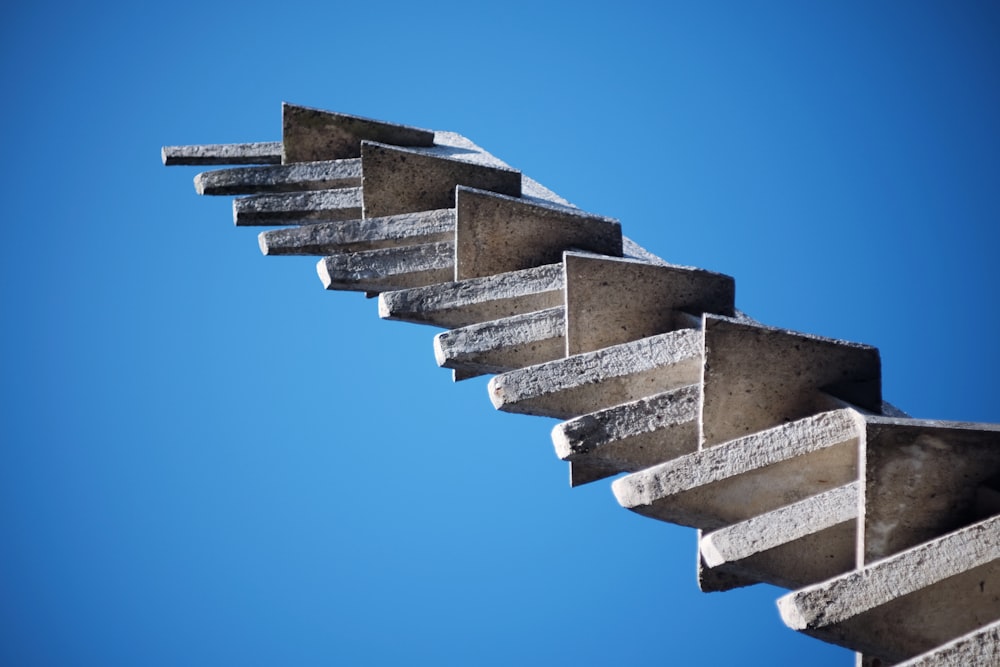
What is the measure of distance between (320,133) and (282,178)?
0.43 ft

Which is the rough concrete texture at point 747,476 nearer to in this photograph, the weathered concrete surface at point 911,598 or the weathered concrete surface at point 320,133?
the weathered concrete surface at point 911,598

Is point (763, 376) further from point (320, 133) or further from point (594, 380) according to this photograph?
point (320, 133)

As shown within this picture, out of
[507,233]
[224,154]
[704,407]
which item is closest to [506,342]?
[507,233]

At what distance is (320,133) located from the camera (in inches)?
107

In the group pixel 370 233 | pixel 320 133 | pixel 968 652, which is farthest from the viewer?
pixel 320 133

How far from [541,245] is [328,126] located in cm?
67

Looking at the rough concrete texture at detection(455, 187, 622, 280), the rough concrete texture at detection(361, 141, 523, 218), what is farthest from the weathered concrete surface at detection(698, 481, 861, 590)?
the rough concrete texture at detection(361, 141, 523, 218)

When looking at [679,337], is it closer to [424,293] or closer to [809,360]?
[809,360]

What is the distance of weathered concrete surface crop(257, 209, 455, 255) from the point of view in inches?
91.3

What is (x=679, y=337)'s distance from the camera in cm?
187

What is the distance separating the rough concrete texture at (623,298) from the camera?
1938 mm

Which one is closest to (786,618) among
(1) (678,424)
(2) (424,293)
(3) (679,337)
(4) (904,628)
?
(4) (904,628)

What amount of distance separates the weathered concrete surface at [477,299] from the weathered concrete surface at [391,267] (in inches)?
4.1

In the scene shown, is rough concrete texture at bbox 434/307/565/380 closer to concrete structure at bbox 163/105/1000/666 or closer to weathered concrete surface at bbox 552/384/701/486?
concrete structure at bbox 163/105/1000/666
